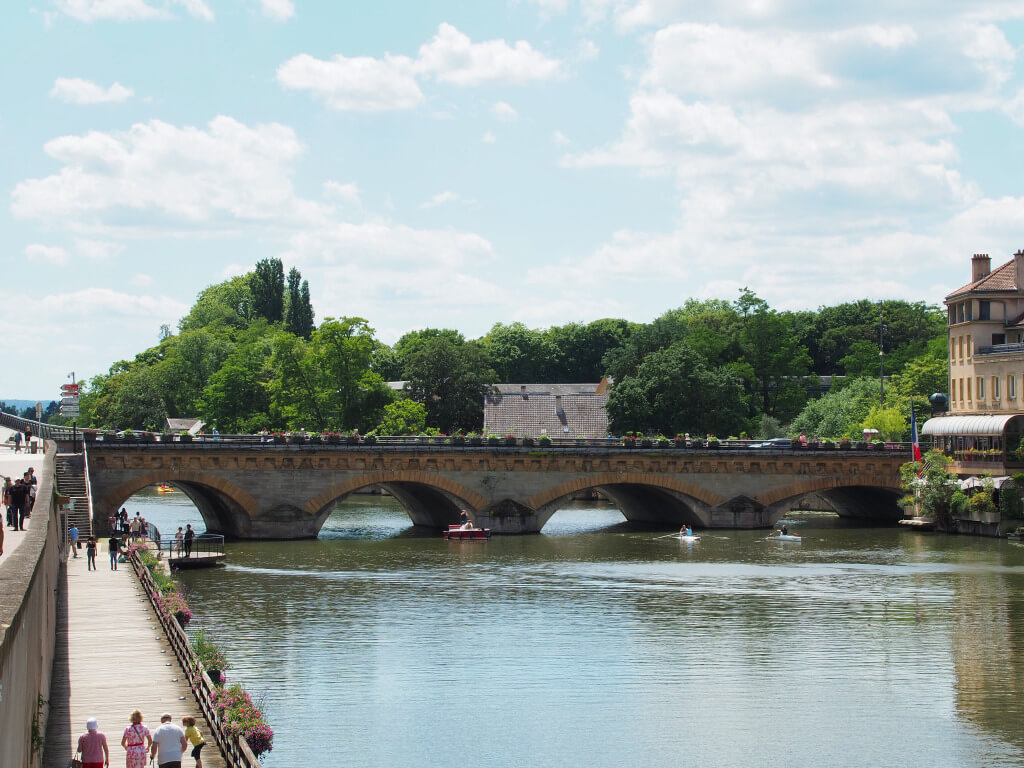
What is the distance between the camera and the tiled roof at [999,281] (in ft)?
252

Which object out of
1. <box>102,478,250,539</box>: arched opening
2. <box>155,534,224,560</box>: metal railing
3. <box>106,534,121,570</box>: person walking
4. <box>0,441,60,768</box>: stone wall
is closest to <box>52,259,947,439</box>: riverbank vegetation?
<box>102,478,250,539</box>: arched opening

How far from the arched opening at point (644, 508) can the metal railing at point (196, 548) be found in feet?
62.2

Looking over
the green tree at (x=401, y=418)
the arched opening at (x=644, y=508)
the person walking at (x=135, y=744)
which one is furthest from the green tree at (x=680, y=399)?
the person walking at (x=135, y=744)

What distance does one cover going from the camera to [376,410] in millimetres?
101812

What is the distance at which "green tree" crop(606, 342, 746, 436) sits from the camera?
342 feet

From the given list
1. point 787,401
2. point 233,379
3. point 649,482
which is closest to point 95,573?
point 649,482

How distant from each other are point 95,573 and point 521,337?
13205 cm

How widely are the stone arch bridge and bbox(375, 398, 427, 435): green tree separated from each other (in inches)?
571

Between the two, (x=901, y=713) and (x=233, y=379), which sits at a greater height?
(x=233, y=379)

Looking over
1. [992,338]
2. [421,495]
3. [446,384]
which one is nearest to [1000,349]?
[992,338]

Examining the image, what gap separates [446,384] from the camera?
12069cm

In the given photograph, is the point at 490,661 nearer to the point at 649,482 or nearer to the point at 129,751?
the point at 129,751

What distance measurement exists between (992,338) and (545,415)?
5122 centimetres

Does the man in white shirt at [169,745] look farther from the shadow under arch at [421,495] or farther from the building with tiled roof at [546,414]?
the building with tiled roof at [546,414]
